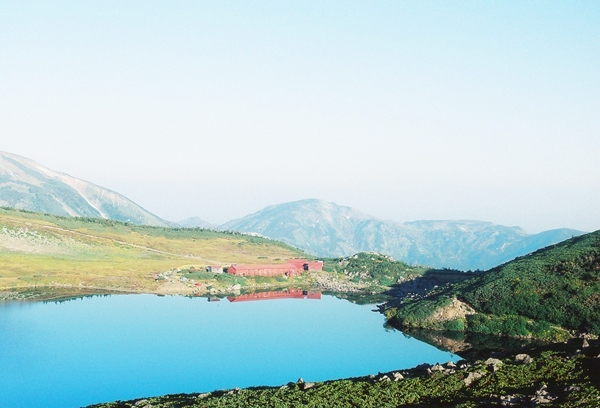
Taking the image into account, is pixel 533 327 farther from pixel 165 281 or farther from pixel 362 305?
pixel 165 281

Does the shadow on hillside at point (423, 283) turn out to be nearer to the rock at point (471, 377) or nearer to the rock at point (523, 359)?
the rock at point (523, 359)

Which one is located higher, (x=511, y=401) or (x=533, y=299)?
(x=533, y=299)

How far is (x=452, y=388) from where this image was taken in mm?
30469

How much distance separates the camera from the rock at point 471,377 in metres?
30.9

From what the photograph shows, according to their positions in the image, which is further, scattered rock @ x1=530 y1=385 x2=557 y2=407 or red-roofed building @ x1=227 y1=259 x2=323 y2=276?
red-roofed building @ x1=227 y1=259 x2=323 y2=276

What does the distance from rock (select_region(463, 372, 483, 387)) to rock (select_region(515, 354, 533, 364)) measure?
4137 mm

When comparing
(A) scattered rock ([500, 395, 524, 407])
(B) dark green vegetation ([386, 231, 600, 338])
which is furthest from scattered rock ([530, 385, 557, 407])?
(B) dark green vegetation ([386, 231, 600, 338])

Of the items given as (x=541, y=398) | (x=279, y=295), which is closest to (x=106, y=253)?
(x=279, y=295)

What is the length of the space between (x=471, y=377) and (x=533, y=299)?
35363 millimetres

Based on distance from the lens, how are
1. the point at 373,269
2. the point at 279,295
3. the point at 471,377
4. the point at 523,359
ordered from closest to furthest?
the point at 471,377 → the point at 523,359 → the point at 279,295 → the point at 373,269

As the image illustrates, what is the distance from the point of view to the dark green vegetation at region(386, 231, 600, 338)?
5806 centimetres

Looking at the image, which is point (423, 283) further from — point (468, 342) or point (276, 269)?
point (468, 342)

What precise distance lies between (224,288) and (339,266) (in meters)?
31.4

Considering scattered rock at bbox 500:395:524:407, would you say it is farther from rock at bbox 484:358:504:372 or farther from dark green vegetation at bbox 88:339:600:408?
rock at bbox 484:358:504:372
